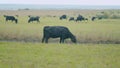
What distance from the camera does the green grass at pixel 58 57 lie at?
14.3 meters

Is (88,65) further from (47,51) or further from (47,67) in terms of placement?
(47,51)

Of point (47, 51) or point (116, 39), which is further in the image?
point (116, 39)

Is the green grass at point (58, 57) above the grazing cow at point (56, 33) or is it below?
above

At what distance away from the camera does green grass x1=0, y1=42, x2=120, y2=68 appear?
46.8 feet

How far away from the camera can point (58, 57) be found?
640 inches

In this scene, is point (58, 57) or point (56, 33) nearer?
point (58, 57)

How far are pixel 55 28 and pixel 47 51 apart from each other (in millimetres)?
7544

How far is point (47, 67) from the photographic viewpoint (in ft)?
45.0

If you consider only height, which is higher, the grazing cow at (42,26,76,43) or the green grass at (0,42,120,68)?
the green grass at (0,42,120,68)

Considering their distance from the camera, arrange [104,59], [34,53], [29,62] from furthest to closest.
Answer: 1. [34,53]
2. [104,59]
3. [29,62]

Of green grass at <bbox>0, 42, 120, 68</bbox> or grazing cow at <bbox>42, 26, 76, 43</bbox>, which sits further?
grazing cow at <bbox>42, 26, 76, 43</bbox>

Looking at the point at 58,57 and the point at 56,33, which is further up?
the point at 58,57

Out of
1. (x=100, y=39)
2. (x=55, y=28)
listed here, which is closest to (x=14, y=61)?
(x=55, y=28)

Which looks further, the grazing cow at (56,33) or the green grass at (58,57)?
the grazing cow at (56,33)
